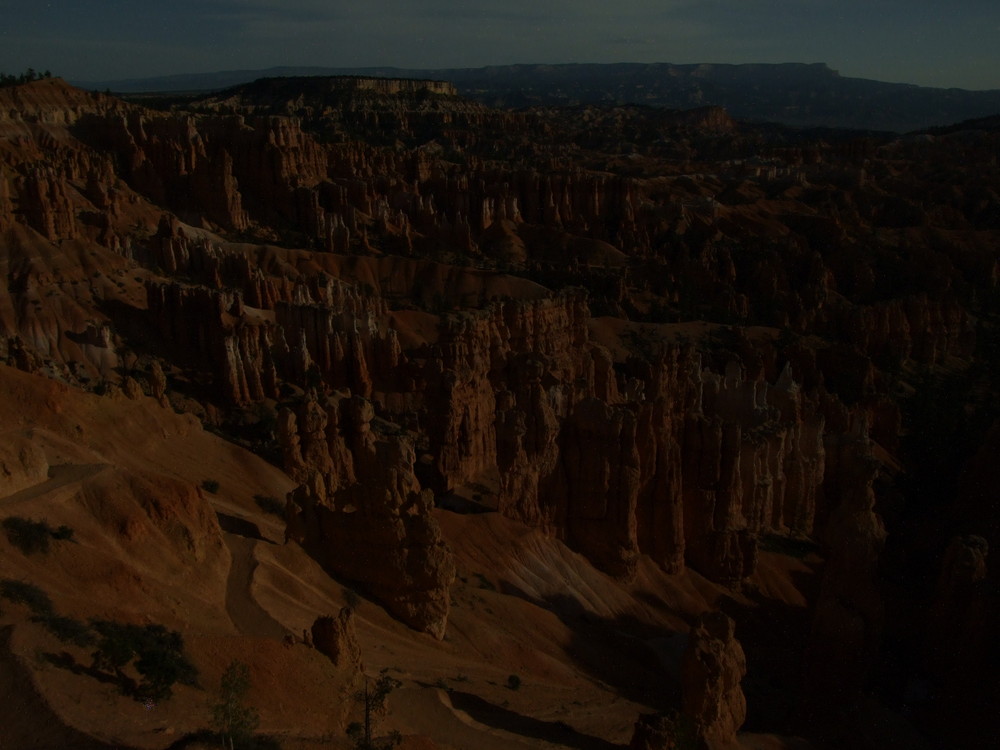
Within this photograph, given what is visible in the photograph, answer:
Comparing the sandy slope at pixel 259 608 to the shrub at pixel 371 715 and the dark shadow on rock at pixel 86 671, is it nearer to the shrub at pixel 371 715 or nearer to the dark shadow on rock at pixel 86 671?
the dark shadow on rock at pixel 86 671

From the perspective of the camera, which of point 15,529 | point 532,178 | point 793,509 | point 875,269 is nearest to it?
point 15,529

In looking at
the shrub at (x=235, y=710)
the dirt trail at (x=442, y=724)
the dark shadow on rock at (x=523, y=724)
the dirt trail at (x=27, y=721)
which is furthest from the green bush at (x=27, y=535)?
the dark shadow on rock at (x=523, y=724)

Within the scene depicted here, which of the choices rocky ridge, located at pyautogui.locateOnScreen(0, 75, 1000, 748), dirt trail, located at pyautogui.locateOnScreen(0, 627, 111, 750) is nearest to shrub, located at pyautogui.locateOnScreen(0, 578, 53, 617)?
dirt trail, located at pyautogui.locateOnScreen(0, 627, 111, 750)

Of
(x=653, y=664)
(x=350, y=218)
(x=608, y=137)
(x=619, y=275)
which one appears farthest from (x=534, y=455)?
(x=608, y=137)

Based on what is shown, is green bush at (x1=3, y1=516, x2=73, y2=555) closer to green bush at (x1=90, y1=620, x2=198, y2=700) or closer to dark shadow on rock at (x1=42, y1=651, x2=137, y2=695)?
green bush at (x1=90, y1=620, x2=198, y2=700)

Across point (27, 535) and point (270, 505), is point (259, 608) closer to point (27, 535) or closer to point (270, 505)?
point (27, 535)

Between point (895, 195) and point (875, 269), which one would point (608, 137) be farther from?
point (875, 269)

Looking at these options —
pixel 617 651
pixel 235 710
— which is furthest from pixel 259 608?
pixel 617 651
